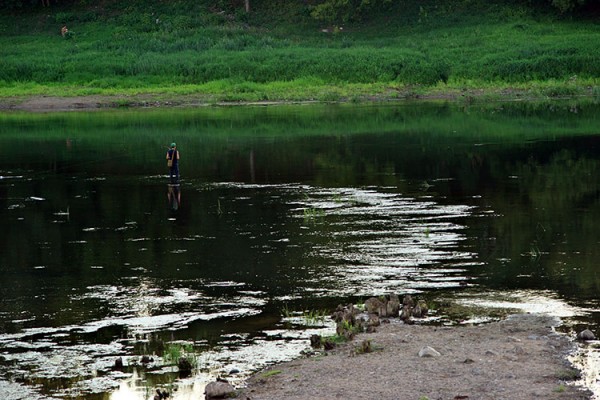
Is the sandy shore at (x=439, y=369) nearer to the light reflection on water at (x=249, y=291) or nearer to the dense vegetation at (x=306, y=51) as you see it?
the light reflection on water at (x=249, y=291)

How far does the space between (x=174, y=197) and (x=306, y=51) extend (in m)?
40.5

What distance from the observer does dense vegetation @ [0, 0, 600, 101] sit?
63469 millimetres

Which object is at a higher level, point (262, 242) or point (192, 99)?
point (192, 99)

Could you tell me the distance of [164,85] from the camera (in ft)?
220

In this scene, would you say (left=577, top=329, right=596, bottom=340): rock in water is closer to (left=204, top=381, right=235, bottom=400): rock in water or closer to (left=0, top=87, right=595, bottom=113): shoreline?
(left=204, top=381, right=235, bottom=400): rock in water

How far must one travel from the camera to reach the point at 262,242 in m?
23.3

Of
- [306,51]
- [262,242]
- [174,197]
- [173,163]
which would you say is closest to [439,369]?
[262,242]

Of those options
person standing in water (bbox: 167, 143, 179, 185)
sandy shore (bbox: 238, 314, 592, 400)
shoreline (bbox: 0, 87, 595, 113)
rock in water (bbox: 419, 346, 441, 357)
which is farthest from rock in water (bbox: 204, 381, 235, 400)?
shoreline (bbox: 0, 87, 595, 113)

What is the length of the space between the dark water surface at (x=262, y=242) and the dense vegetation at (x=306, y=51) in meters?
18.9

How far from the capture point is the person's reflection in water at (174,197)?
28.6 m

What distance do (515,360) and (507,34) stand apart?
5849 centimetres

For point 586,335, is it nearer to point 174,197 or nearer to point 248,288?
point 248,288

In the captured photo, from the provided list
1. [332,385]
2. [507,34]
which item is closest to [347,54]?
[507,34]

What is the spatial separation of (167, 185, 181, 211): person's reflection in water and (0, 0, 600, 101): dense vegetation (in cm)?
3119
